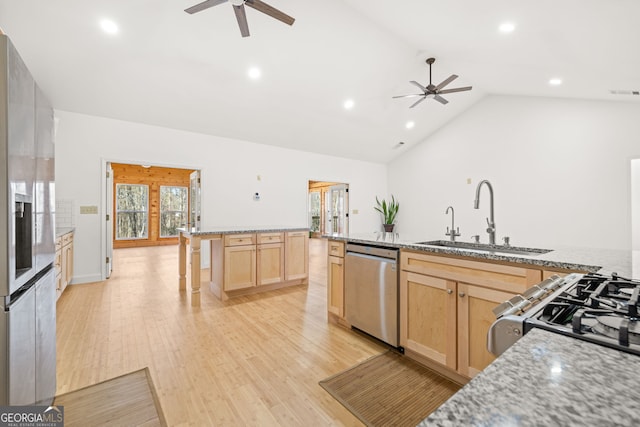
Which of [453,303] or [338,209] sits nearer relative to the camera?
[453,303]

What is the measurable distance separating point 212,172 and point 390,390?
461cm

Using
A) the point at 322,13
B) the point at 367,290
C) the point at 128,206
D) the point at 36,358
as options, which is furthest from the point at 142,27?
the point at 128,206

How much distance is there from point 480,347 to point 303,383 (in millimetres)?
1127

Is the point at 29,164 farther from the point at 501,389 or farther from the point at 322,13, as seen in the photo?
the point at 322,13

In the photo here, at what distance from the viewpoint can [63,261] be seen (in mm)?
3416

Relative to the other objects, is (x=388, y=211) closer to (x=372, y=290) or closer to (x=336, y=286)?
(x=336, y=286)

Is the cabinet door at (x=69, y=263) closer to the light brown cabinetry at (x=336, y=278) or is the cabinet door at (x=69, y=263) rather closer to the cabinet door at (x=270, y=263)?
the cabinet door at (x=270, y=263)

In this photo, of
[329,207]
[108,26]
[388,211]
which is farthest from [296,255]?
[329,207]

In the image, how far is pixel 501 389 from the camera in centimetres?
44

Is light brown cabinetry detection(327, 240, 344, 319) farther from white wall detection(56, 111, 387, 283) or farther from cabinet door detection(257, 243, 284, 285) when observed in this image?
A: white wall detection(56, 111, 387, 283)

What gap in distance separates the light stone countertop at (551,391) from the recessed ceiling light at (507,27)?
11.2 ft

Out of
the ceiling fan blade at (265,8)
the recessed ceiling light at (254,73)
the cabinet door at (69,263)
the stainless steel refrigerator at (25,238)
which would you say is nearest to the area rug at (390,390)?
the stainless steel refrigerator at (25,238)

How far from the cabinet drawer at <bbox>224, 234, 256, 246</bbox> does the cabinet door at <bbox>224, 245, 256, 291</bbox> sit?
5 centimetres

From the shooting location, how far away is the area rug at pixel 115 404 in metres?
1.54
